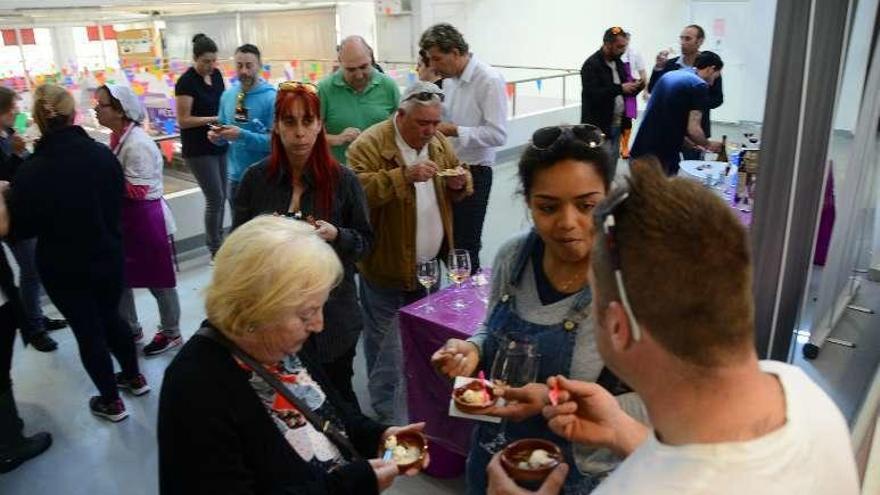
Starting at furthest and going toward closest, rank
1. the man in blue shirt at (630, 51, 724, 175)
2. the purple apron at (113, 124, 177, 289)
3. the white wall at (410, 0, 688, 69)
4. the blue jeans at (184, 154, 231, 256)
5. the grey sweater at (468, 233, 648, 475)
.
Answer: the white wall at (410, 0, 688, 69), the blue jeans at (184, 154, 231, 256), the man in blue shirt at (630, 51, 724, 175), the purple apron at (113, 124, 177, 289), the grey sweater at (468, 233, 648, 475)

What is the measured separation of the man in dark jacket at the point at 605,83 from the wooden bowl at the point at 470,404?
4.48 m

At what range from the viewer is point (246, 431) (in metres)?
1.27

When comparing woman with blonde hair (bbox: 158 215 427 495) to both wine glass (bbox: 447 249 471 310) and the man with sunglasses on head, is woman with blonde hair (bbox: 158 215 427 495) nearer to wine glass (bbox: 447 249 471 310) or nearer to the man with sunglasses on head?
the man with sunglasses on head

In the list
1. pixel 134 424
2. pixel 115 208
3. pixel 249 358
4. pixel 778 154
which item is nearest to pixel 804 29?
pixel 778 154

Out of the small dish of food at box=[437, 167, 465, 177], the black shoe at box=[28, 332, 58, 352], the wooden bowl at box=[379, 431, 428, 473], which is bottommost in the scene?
the black shoe at box=[28, 332, 58, 352]

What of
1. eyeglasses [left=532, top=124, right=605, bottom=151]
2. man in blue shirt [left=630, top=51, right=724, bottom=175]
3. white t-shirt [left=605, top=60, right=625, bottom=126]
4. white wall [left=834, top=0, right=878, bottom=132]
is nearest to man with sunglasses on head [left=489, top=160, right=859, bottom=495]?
eyeglasses [left=532, top=124, right=605, bottom=151]

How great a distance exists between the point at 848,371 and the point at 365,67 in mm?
3070

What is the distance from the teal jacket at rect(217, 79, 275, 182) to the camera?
3.95 meters

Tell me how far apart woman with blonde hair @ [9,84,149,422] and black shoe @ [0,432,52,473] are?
338 millimetres

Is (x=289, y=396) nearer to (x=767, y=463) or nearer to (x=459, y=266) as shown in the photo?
(x=767, y=463)

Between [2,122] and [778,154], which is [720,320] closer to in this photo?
[778,154]

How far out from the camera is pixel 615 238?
→ 0.81 m

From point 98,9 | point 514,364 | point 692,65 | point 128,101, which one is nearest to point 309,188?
point 514,364

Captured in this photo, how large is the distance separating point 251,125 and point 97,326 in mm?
1653
